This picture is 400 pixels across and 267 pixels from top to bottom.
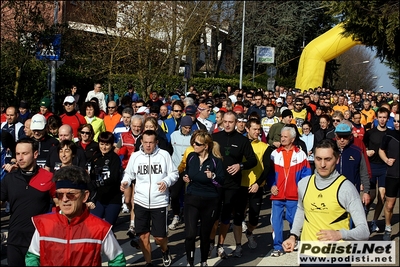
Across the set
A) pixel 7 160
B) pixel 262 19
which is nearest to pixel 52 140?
pixel 7 160

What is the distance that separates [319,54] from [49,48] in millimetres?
21375

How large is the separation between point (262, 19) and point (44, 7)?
1249 inches

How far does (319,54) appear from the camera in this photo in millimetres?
34156

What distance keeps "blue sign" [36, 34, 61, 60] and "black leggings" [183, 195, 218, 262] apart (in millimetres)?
9030

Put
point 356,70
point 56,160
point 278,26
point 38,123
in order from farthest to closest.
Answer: point 356,70 < point 278,26 < point 38,123 < point 56,160

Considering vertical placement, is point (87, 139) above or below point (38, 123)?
below

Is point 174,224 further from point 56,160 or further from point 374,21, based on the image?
point 374,21

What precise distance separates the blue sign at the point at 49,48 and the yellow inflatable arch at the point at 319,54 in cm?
1963

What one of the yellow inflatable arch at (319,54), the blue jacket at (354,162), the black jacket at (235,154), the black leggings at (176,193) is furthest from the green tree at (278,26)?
the blue jacket at (354,162)

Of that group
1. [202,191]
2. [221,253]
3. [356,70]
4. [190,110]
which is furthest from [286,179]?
[356,70]

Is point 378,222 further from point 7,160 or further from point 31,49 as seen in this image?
point 31,49

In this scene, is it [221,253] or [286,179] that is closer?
[221,253]

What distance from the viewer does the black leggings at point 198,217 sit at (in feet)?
24.3

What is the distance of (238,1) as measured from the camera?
38219 millimetres
